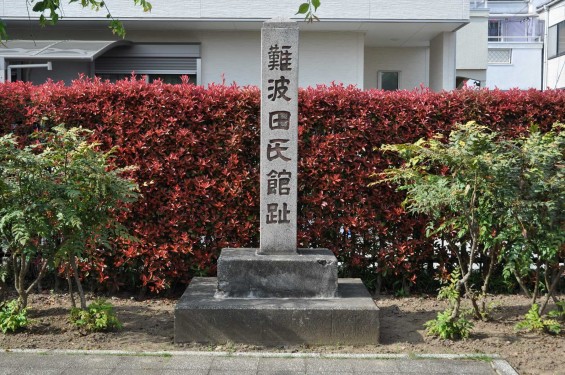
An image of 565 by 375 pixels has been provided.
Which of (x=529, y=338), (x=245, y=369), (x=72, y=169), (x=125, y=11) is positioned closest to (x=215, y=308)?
(x=245, y=369)

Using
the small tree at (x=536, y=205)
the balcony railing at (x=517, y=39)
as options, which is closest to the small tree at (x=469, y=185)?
the small tree at (x=536, y=205)

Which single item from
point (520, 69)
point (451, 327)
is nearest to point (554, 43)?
point (520, 69)

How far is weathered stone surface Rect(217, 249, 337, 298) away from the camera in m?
6.65

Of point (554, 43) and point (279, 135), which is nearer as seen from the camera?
point (279, 135)

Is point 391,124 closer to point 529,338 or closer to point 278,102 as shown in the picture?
point 278,102

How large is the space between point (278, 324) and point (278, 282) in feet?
1.68

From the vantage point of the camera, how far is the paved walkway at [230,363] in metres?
5.55

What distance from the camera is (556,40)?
1412 inches

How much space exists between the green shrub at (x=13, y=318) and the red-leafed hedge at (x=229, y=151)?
1489mm

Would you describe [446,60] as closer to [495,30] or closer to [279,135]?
[279,135]

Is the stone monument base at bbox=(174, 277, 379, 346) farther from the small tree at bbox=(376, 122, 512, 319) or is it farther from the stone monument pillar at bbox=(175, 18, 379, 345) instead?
the small tree at bbox=(376, 122, 512, 319)

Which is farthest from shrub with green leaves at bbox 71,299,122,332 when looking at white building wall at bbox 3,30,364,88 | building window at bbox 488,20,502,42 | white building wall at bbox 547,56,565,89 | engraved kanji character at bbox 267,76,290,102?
building window at bbox 488,20,502,42

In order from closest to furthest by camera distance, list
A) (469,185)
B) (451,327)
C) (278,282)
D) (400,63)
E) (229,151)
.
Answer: (469,185), (451,327), (278,282), (229,151), (400,63)

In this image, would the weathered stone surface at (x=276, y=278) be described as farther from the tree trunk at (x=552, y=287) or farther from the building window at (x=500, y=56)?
the building window at (x=500, y=56)
